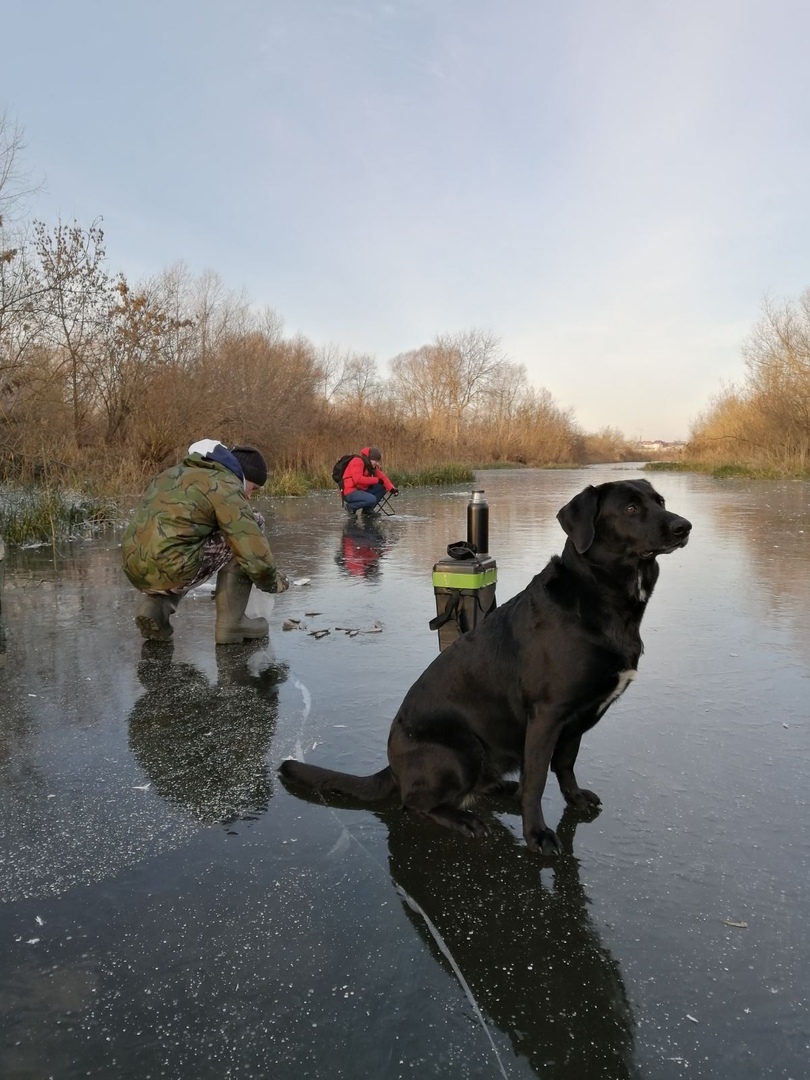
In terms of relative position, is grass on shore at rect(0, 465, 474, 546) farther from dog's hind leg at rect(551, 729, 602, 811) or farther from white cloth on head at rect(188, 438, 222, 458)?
dog's hind leg at rect(551, 729, 602, 811)

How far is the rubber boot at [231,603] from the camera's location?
506cm

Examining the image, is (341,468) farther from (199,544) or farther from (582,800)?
(582,800)

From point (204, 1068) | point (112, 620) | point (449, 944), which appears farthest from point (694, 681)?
point (112, 620)

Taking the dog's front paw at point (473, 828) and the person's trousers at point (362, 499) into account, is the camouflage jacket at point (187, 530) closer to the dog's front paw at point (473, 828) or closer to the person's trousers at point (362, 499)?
the dog's front paw at point (473, 828)

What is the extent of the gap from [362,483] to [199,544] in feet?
29.3

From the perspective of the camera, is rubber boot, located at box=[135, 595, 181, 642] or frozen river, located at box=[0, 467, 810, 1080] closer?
frozen river, located at box=[0, 467, 810, 1080]

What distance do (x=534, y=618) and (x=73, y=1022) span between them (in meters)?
1.82

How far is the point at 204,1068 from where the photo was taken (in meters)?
1.53

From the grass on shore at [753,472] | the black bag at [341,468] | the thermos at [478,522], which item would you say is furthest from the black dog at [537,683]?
the grass on shore at [753,472]

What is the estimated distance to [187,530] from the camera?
189 inches

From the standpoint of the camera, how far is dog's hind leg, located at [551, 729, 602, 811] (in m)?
2.72

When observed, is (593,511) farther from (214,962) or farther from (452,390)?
(452,390)

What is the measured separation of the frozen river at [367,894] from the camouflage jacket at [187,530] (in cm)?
70

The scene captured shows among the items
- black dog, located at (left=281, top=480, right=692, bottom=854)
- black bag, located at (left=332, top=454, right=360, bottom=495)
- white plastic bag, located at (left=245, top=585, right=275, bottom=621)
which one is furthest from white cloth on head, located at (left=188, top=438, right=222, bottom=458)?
black bag, located at (left=332, top=454, right=360, bottom=495)
